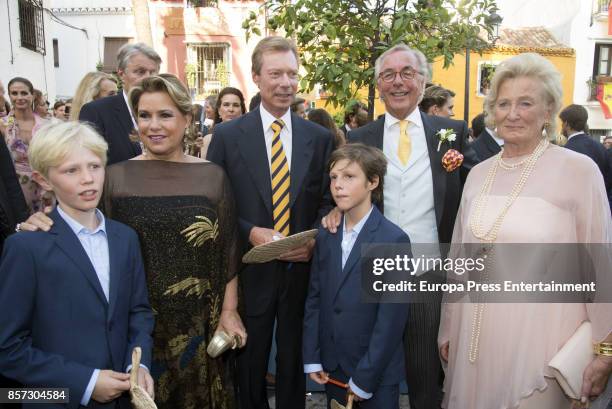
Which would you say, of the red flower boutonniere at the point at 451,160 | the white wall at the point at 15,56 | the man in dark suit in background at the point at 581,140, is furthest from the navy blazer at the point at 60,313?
the white wall at the point at 15,56

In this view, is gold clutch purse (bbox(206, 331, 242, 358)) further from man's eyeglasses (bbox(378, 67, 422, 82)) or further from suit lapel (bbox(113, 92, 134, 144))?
man's eyeglasses (bbox(378, 67, 422, 82))

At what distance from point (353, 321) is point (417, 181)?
992 mm

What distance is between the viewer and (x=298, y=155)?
10.2 feet

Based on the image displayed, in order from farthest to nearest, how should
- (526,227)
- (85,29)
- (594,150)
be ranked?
1. (85,29)
2. (594,150)
3. (526,227)

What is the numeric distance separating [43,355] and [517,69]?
2.47m

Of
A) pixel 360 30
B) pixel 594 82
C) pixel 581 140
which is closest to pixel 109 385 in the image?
pixel 360 30

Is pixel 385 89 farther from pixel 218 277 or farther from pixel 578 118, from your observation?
pixel 578 118

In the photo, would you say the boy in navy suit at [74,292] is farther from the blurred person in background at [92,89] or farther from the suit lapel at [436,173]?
the blurred person in background at [92,89]

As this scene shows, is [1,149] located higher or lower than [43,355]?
higher

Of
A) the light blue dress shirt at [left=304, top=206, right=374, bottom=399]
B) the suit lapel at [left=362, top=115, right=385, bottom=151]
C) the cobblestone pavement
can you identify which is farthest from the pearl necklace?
the cobblestone pavement

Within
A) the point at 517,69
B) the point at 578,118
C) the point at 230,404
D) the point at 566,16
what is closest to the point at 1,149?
the point at 230,404

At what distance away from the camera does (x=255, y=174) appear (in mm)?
3037

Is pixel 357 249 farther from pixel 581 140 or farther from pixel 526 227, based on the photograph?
pixel 581 140

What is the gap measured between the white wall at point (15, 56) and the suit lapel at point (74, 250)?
1281cm
